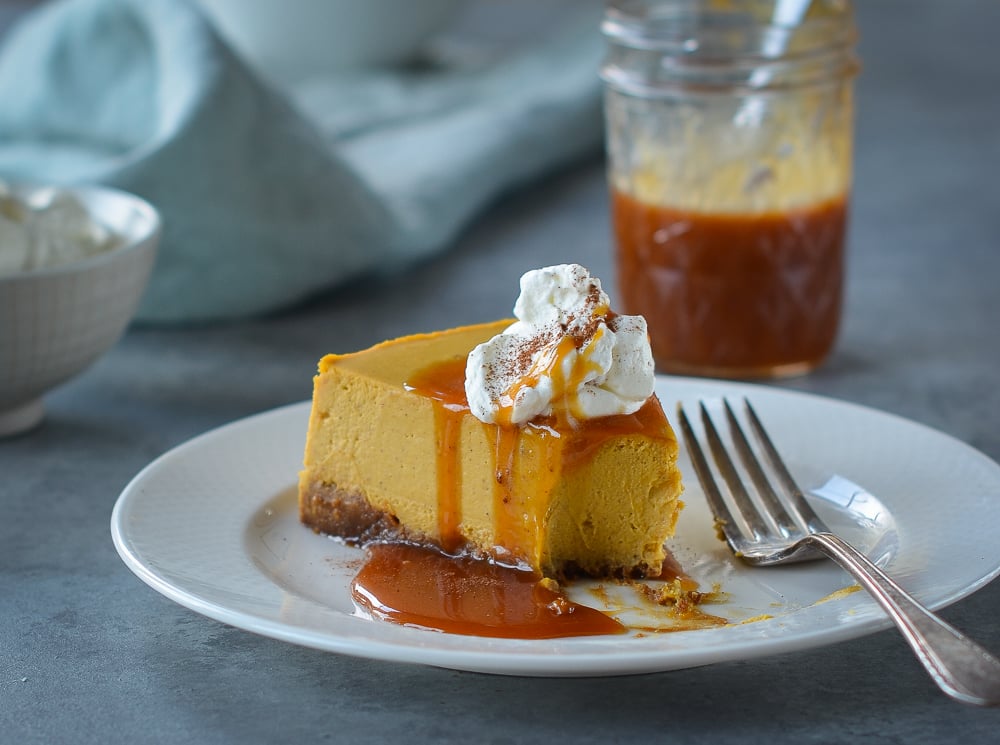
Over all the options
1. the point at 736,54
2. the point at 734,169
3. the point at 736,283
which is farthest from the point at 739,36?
the point at 736,283

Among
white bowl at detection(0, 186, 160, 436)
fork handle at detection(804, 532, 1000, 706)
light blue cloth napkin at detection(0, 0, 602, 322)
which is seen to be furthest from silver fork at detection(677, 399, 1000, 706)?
light blue cloth napkin at detection(0, 0, 602, 322)

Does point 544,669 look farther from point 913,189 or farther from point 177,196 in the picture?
point 913,189

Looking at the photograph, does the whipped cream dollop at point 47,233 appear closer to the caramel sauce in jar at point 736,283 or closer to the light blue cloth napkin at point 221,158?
the light blue cloth napkin at point 221,158

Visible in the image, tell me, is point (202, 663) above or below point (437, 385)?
below

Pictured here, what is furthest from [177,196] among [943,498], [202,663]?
[943,498]

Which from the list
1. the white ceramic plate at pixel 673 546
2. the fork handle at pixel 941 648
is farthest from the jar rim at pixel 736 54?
the fork handle at pixel 941 648

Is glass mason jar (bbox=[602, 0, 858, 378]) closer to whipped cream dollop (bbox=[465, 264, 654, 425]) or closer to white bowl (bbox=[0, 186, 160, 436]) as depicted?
whipped cream dollop (bbox=[465, 264, 654, 425])
